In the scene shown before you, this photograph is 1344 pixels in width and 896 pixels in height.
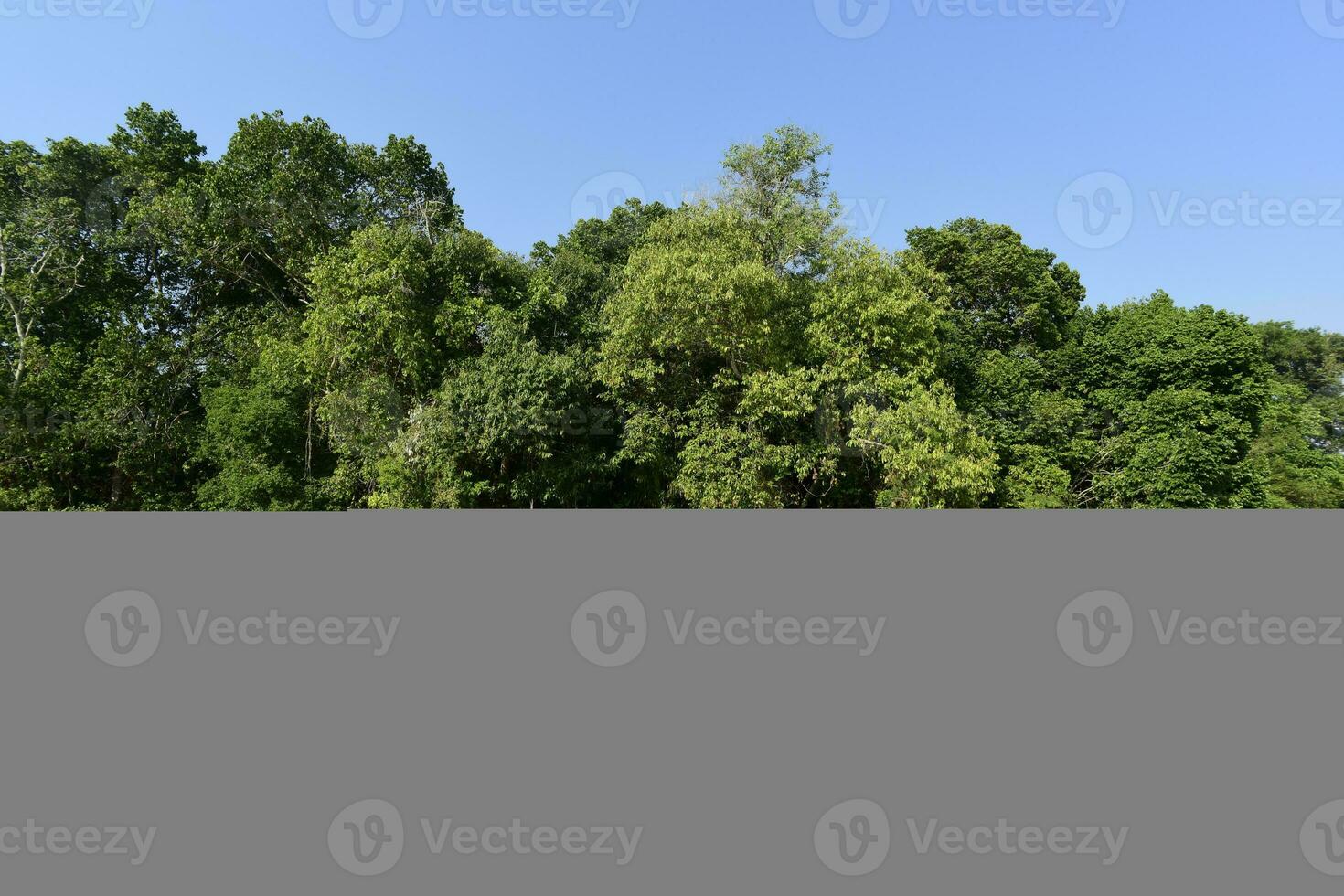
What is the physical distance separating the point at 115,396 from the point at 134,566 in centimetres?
1825

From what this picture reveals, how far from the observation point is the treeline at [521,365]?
46.2 feet

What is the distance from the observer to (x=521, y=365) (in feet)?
46.6

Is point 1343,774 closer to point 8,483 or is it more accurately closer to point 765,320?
point 765,320

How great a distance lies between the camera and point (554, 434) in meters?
14.9

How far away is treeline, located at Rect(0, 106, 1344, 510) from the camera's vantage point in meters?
14.1

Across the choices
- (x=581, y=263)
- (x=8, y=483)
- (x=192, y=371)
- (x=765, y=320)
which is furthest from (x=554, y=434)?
(x=8, y=483)

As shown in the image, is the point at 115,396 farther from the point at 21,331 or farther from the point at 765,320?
the point at 765,320

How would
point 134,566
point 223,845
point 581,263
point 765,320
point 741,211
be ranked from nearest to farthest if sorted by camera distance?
1. point 223,845
2. point 134,566
3. point 765,320
4. point 741,211
5. point 581,263

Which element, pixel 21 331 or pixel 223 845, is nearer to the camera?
pixel 223 845

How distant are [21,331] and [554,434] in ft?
45.6

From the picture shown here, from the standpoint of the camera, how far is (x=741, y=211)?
1545 centimetres

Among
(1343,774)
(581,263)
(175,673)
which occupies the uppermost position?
(581,263)

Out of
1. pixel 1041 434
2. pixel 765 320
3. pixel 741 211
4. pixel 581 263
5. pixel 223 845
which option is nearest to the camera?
pixel 223 845

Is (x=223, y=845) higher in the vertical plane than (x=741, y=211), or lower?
lower
